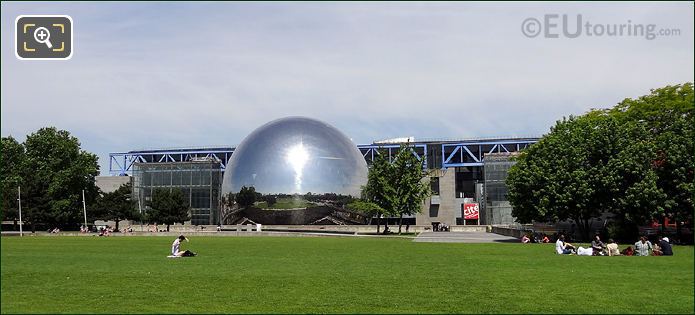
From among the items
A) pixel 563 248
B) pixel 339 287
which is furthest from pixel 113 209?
pixel 339 287

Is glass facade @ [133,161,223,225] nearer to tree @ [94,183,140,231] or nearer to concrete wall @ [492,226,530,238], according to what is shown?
tree @ [94,183,140,231]

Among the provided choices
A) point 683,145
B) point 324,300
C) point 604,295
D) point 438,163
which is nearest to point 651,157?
point 683,145

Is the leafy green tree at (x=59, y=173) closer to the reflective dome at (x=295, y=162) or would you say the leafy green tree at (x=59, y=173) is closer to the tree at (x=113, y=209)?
the tree at (x=113, y=209)

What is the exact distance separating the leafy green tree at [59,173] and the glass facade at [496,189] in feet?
179

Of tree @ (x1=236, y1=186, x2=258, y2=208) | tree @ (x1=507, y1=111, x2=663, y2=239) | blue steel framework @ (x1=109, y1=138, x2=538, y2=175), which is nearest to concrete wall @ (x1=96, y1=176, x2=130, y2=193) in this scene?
blue steel framework @ (x1=109, y1=138, x2=538, y2=175)

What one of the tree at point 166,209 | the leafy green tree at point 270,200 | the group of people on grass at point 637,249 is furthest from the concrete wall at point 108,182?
the group of people on grass at point 637,249

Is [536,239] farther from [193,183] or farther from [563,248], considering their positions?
[193,183]

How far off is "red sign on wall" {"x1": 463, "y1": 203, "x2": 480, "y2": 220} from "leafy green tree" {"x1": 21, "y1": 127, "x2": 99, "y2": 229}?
52.4 metres

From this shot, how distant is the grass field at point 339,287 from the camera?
36.0ft

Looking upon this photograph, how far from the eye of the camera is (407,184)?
57969mm

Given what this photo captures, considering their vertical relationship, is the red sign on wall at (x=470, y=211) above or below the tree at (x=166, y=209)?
below

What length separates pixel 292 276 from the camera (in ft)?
53.4

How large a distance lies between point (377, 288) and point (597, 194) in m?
29.4

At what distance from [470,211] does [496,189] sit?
5.53 metres
